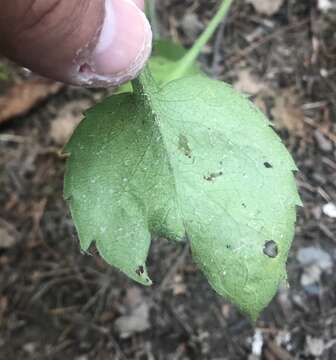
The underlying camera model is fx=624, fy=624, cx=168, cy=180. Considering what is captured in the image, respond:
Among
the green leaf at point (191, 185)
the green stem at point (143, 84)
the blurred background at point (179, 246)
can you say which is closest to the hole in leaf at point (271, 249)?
the green leaf at point (191, 185)

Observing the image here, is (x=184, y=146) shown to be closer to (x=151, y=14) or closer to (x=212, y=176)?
(x=212, y=176)

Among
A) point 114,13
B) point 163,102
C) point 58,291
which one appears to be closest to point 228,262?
point 163,102

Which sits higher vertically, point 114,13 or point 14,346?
point 114,13

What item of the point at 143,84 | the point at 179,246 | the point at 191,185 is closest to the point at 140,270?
the point at 191,185

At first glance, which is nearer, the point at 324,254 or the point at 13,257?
the point at 324,254

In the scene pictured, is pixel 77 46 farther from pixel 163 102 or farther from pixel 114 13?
pixel 163 102

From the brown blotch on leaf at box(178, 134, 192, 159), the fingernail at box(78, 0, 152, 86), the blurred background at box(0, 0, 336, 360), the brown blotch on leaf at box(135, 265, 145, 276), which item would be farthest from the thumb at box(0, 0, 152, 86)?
the blurred background at box(0, 0, 336, 360)
